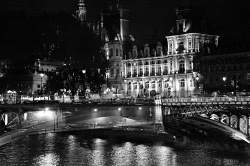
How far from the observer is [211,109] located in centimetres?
7756

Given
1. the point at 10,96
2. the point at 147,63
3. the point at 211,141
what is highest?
the point at 147,63

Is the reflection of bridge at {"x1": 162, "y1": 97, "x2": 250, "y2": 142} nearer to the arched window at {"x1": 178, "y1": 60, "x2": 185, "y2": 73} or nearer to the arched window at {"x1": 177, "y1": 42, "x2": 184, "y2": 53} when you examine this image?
the arched window at {"x1": 178, "y1": 60, "x2": 185, "y2": 73}

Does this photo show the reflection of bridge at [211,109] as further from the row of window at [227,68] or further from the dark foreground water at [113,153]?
the row of window at [227,68]

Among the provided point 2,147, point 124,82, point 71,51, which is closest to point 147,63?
point 124,82

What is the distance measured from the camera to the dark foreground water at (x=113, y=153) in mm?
59906

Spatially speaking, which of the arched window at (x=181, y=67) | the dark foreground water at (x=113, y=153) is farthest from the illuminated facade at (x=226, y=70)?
the dark foreground water at (x=113, y=153)

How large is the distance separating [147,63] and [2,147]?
8710 cm

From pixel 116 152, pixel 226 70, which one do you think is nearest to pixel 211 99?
pixel 116 152

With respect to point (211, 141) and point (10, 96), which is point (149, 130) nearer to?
point (211, 141)

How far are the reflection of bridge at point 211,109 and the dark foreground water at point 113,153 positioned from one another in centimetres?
395

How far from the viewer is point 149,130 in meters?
82.9

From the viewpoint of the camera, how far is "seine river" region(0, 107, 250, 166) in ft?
196

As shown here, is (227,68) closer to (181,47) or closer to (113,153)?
(181,47)

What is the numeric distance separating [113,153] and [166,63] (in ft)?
267
